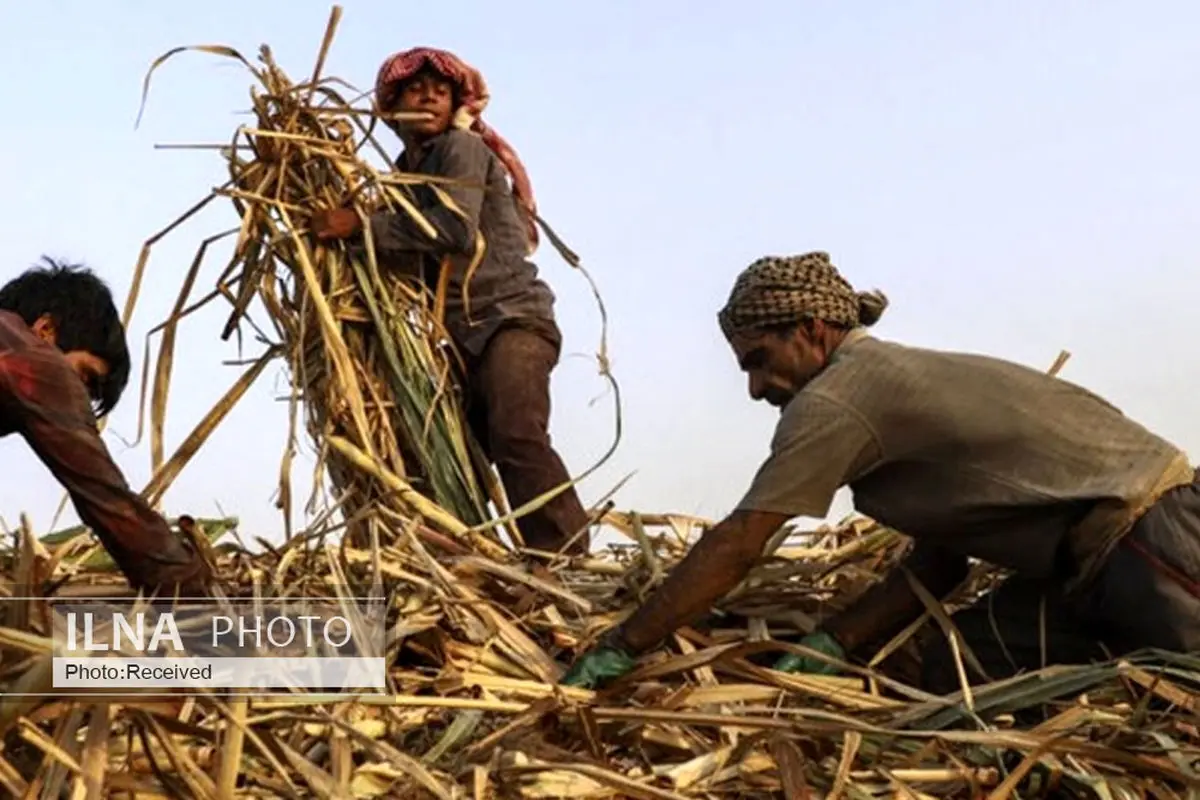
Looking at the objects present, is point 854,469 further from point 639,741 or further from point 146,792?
point 146,792

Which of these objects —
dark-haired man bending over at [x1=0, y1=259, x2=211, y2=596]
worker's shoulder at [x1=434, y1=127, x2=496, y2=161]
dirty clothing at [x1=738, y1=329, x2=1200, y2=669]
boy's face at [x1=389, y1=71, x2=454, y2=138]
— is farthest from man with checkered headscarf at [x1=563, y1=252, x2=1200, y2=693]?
boy's face at [x1=389, y1=71, x2=454, y2=138]

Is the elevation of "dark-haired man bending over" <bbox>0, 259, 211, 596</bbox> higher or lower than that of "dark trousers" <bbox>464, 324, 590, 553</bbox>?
lower

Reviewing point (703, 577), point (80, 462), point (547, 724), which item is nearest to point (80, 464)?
point (80, 462)

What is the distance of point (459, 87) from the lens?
14.8ft

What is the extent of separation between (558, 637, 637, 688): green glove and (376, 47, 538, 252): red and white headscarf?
1842 millimetres

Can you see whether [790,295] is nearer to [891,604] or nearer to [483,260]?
[891,604]

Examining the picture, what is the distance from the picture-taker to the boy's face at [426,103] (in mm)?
4461

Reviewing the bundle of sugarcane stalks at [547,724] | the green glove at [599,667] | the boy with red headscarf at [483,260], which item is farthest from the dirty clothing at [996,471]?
the boy with red headscarf at [483,260]

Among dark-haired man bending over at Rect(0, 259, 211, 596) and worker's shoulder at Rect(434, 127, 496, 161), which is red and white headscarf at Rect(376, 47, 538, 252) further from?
dark-haired man bending over at Rect(0, 259, 211, 596)

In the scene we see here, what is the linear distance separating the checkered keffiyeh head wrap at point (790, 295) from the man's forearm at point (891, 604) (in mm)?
548

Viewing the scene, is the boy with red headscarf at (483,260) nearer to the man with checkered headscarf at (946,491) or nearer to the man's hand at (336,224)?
the man's hand at (336,224)

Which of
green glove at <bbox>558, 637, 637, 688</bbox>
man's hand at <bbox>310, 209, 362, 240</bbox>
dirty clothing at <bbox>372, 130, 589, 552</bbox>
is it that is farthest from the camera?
dirty clothing at <bbox>372, 130, 589, 552</bbox>

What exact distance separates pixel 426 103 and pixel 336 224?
0.58 meters

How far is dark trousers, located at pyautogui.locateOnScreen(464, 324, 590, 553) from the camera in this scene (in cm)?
412
